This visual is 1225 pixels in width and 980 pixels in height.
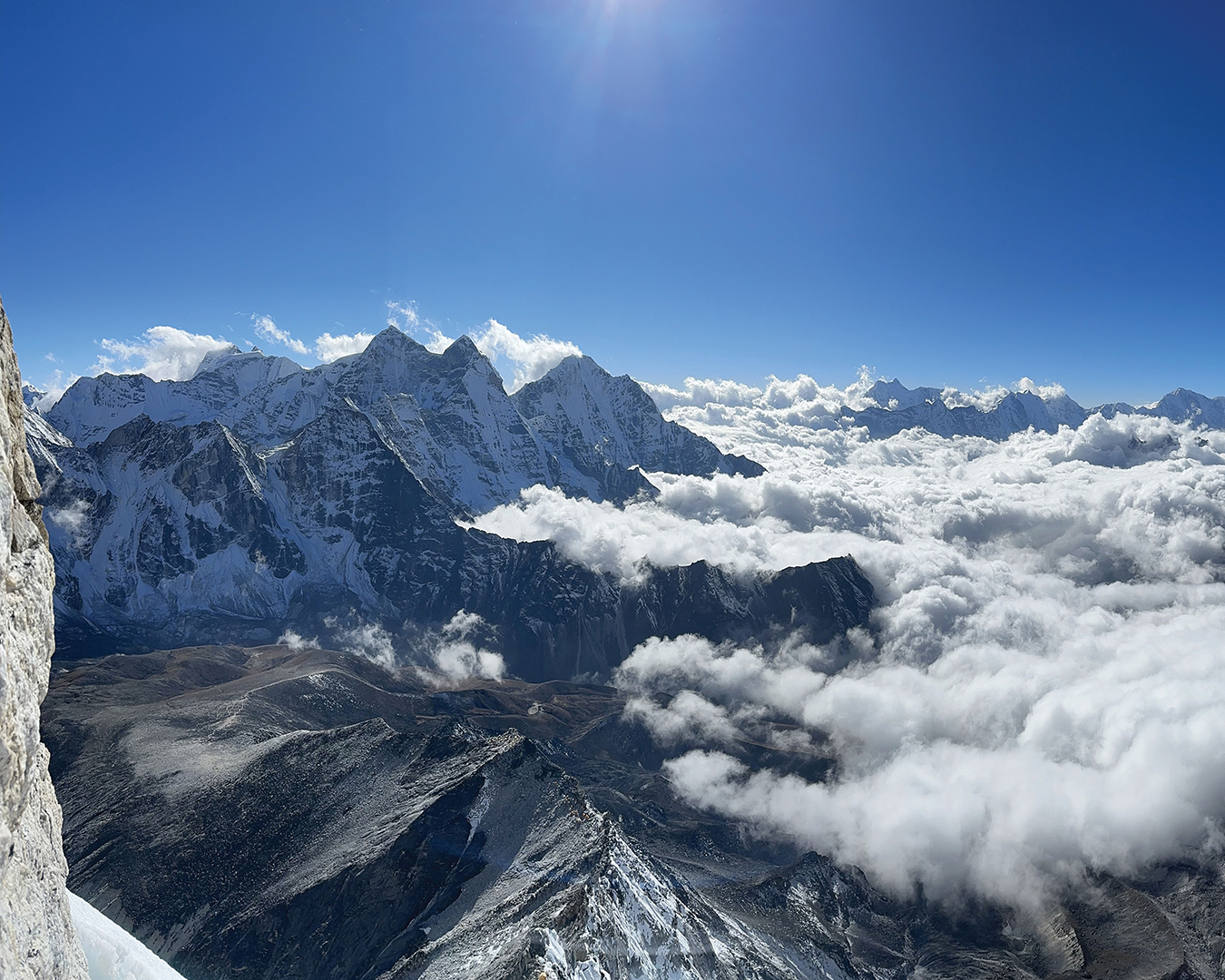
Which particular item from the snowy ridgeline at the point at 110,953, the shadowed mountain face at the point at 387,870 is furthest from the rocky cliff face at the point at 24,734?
the shadowed mountain face at the point at 387,870

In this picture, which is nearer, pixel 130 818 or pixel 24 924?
pixel 24 924

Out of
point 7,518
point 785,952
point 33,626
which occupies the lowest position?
point 785,952

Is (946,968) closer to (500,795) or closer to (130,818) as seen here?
(500,795)

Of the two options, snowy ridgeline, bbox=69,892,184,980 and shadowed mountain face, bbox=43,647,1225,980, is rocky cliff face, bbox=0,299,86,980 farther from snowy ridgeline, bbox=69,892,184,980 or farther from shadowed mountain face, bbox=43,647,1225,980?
shadowed mountain face, bbox=43,647,1225,980

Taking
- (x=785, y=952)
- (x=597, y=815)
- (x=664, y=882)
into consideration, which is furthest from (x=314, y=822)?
(x=785, y=952)

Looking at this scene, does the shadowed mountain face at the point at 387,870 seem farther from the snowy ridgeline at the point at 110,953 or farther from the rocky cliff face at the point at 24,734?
the rocky cliff face at the point at 24,734

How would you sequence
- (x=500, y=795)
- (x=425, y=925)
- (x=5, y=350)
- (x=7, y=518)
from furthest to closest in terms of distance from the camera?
(x=500, y=795), (x=425, y=925), (x=5, y=350), (x=7, y=518)

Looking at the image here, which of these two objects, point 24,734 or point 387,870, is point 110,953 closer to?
point 24,734

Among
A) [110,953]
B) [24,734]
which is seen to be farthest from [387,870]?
[24,734]
